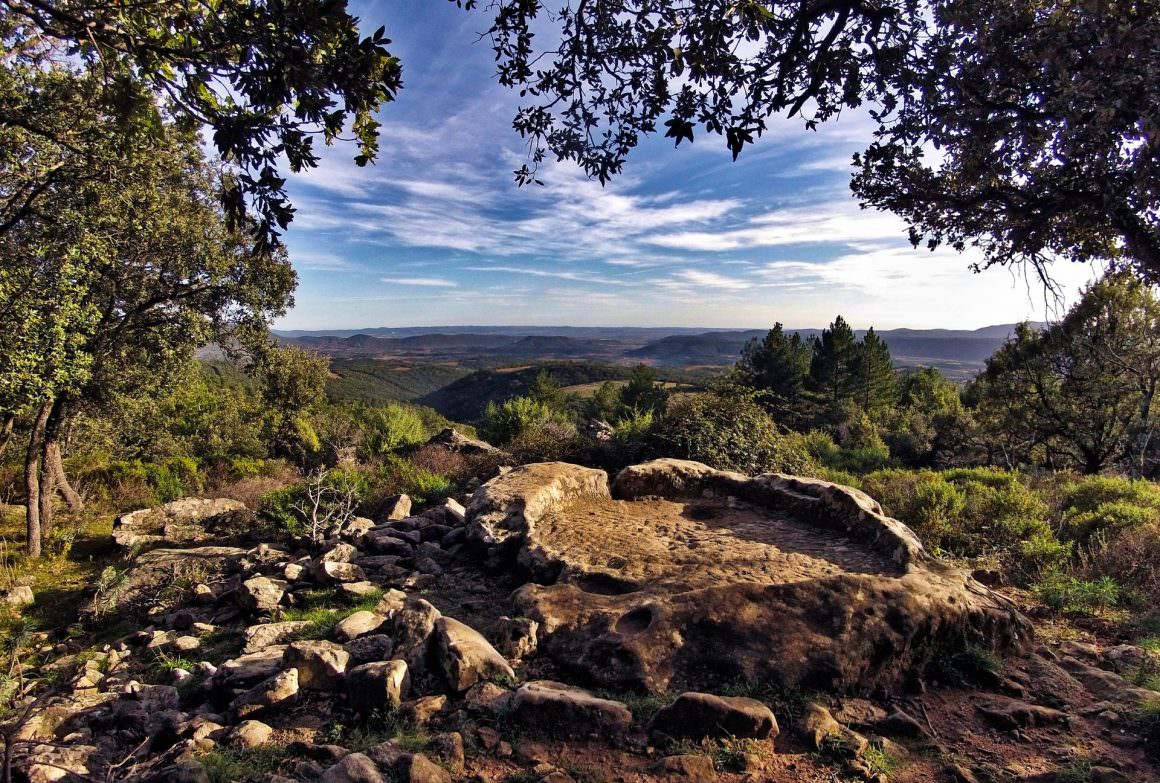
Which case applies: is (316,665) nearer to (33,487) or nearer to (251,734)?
(251,734)

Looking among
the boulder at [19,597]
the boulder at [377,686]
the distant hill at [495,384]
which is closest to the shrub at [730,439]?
the boulder at [377,686]

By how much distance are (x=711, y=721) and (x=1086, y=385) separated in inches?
921


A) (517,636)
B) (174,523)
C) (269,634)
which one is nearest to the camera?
(517,636)

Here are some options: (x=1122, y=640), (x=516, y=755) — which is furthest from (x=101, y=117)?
(x=1122, y=640)

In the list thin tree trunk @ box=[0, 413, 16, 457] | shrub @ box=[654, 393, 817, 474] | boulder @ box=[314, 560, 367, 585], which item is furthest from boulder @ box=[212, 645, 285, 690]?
thin tree trunk @ box=[0, 413, 16, 457]

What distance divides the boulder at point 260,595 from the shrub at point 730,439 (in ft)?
26.4

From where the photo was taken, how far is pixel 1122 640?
5633 mm

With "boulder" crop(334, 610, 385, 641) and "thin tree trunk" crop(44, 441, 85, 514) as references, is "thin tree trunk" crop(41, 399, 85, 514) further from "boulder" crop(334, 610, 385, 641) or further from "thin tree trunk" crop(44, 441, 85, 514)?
"boulder" crop(334, 610, 385, 641)

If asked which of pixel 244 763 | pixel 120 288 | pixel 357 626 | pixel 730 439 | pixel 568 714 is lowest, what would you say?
pixel 357 626

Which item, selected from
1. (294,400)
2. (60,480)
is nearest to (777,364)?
(294,400)

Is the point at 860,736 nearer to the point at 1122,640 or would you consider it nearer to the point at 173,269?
the point at 1122,640

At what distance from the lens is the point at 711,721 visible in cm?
361

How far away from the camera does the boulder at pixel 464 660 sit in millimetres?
4254

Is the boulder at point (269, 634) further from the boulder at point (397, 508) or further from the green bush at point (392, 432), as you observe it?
the green bush at point (392, 432)
